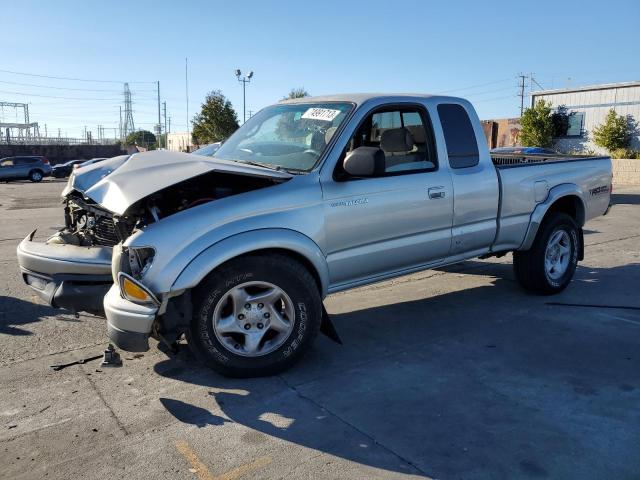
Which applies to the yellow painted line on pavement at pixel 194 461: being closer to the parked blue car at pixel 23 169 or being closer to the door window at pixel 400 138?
the door window at pixel 400 138

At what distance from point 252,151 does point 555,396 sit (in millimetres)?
3021

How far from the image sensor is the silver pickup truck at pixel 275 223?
3697 mm

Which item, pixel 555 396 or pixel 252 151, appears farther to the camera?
pixel 252 151

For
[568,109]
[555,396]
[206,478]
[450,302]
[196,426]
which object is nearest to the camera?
[206,478]

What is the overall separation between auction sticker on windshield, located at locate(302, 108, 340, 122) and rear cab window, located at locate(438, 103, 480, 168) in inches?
42.7

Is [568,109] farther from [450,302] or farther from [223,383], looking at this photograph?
[223,383]

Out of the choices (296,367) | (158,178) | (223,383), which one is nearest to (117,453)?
(223,383)

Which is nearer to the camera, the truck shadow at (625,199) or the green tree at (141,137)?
the truck shadow at (625,199)

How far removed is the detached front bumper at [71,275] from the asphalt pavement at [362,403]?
58 cm

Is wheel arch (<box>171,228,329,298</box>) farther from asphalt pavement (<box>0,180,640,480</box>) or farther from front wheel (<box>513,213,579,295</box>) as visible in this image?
front wheel (<box>513,213,579,295</box>)

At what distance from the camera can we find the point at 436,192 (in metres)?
4.88

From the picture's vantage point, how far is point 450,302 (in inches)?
238

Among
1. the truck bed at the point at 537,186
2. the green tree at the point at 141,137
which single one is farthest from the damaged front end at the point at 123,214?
the green tree at the point at 141,137

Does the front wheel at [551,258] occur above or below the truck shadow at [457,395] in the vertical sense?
above
